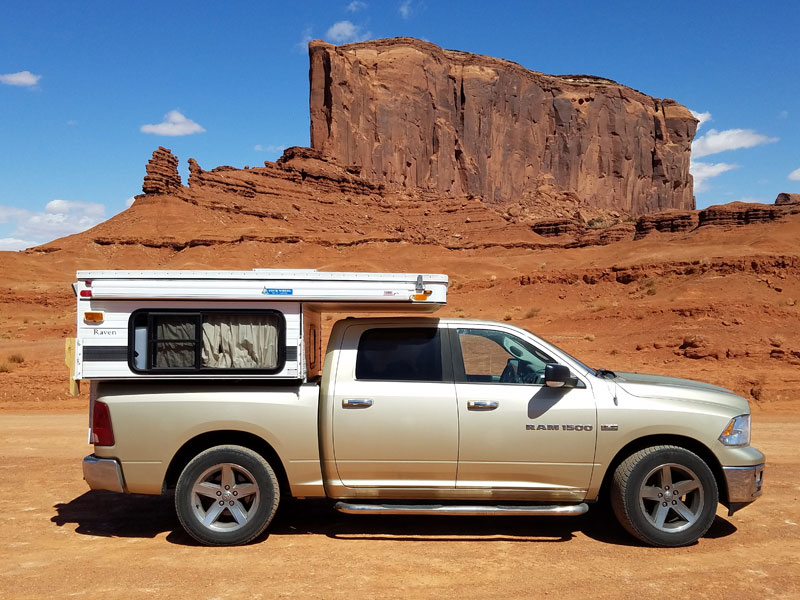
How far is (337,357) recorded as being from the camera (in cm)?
540

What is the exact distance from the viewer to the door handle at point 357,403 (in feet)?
17.1

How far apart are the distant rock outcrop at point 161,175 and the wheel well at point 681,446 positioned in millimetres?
79904

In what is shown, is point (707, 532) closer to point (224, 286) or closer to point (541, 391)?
point (541, 391)

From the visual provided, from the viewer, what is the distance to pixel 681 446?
532 cm

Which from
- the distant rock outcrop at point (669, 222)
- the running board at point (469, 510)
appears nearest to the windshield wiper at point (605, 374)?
the running board at point (469, 510)

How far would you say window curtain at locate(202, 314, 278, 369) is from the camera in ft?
17.3

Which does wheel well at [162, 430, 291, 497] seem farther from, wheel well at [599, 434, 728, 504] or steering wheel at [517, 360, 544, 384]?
wheel well at [599, 434, 728, 504]

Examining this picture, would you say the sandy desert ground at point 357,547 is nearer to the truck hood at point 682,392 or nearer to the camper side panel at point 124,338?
the truck hood at point 682,392

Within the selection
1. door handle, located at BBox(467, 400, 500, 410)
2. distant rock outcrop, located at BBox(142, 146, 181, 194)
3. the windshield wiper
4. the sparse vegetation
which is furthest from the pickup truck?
distant rock outcrop, located at BBox(142, 146, 181, 194)

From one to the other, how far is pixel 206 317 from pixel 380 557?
2.31 metres

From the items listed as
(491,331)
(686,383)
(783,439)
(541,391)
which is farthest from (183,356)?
(783,439)

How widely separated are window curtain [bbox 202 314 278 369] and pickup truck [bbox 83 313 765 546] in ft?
0.67

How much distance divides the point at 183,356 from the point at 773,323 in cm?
2170

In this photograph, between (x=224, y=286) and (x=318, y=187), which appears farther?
(x=318, y=187)
